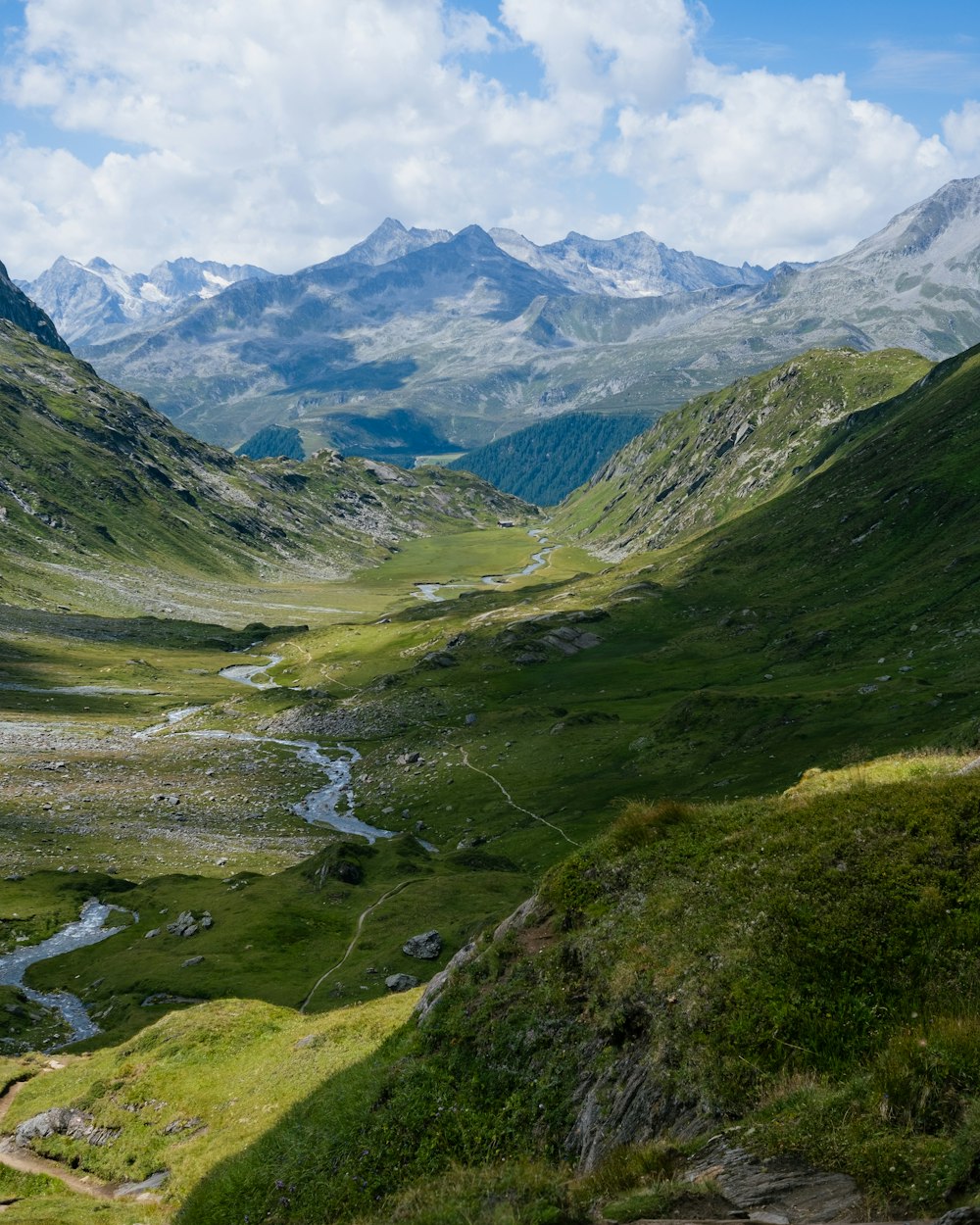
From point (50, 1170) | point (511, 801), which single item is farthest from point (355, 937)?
point (511, 801)

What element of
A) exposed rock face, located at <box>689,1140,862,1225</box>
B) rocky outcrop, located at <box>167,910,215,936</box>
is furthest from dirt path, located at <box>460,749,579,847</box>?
exposed rock face, located at <box>689,1140,862,1225</box>

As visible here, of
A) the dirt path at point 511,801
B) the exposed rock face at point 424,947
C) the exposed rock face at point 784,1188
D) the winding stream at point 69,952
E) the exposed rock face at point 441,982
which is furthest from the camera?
the dirt path at point 511,801

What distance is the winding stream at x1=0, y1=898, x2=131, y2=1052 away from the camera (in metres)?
59.4

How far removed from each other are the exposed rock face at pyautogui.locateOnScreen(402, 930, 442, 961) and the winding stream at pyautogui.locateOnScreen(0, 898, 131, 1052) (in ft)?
69.3

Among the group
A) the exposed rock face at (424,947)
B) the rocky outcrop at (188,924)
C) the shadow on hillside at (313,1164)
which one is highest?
the shadow on hillside at (313,1164)

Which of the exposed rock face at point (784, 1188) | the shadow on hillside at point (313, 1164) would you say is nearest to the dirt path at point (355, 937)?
the shadow on hillside at point (313, 1164)

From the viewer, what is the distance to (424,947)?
61.0 metres

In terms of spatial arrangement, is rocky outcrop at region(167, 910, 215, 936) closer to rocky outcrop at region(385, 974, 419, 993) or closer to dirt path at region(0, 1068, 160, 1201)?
rocky outcrop at region(385, 974, 419, 993)

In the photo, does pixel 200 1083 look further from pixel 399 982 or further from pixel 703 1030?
pixel 703 1030

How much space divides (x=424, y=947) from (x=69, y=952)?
3364 centimetres

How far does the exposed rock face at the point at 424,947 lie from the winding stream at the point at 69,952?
21.1m

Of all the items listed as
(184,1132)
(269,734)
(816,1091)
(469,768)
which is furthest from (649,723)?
(816,1091)

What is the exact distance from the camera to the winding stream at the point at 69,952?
59406 mm

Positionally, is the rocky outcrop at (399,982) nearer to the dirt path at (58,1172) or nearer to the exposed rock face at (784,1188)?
the dirt path at (58,1172)
